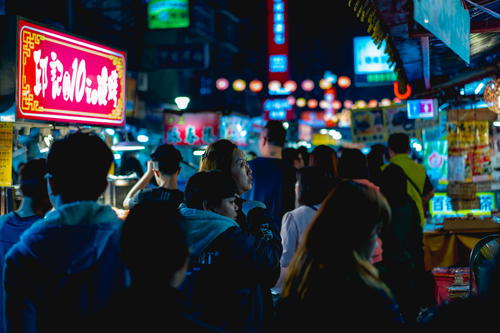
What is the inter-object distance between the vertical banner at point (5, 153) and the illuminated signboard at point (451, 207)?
819 centimetres

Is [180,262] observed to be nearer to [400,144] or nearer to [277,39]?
[400,144]

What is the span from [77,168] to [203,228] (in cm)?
95

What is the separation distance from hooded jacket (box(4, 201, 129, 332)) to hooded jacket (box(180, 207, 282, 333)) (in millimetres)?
833

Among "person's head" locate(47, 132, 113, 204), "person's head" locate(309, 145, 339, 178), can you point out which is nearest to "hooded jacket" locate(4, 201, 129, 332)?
"person's head" locate(47, 132, 113, 204)

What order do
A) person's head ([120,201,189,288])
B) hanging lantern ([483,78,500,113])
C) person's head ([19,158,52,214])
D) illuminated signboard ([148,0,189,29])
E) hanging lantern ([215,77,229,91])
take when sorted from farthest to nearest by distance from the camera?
hanging lantern ([215,77,229,91]) → illuminated signboard ([148,0,189,29]) → hanging lantern ([483,78,500,113]) → person's head ([19,158,52,214]) → person's head ([120,201,189,288])

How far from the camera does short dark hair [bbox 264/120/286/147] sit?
681 cm

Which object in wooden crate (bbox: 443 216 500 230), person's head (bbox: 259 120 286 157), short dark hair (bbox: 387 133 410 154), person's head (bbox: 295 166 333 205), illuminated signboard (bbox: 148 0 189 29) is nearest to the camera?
person's head (bbox: 295 166 333 205)

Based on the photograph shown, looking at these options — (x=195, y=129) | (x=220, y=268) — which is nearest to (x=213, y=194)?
(x=220, y=268)

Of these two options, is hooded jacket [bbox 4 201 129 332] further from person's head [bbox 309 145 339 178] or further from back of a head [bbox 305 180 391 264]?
person's head [bbox 309 145 339 178]

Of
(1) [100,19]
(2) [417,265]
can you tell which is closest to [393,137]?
(2) [417,265]

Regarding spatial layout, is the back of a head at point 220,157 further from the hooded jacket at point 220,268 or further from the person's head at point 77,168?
the person's head at point 77,168

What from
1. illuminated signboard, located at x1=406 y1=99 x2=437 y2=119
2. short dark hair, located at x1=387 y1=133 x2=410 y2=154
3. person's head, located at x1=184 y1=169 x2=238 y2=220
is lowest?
person's head, located at x1=184 y1=169 x2=238 y2=220

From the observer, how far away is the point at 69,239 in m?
2.63

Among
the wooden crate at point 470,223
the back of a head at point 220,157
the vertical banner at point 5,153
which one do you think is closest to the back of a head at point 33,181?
the back of a head at point 220,157
